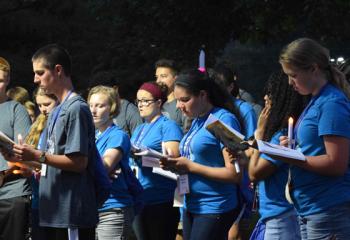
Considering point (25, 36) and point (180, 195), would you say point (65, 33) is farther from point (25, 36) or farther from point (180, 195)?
point (180, 195)

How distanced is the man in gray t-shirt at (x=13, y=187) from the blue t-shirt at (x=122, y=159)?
92 cm

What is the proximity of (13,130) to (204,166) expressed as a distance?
80.9 inches

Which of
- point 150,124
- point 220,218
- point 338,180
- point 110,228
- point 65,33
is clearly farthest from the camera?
point 65,33

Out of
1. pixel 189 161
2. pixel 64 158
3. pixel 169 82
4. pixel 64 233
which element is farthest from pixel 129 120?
pixel 64 158

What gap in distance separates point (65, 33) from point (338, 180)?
19095 millimetres

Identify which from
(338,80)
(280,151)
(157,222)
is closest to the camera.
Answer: (280,151)

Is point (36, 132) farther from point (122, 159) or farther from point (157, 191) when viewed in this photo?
point (157, 191)

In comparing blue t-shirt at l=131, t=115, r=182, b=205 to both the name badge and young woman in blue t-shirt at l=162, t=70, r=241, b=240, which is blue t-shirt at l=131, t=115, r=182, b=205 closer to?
young woman in blue t-shirt at l=162, t=70, r=241, b=240

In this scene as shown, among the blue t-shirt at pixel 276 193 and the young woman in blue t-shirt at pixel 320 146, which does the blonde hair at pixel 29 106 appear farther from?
the young woman in blue t-shirt at pixel 320 146

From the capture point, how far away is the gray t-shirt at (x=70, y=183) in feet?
18.6

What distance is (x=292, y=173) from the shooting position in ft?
16.8

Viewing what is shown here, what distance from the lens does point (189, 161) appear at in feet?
20.8

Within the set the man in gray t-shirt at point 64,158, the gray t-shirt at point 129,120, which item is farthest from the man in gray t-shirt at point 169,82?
the man in gray t-shirt at point 64,158

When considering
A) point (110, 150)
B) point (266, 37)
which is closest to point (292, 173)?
point (110, 150)
